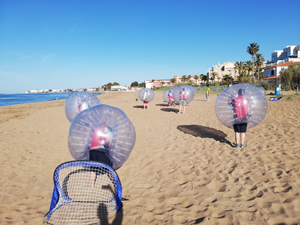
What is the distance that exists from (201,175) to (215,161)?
Answer: 937 mm

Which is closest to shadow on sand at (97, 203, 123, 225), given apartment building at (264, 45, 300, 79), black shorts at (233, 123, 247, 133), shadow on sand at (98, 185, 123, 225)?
shadow on sand at (98, 185, 123, 225)

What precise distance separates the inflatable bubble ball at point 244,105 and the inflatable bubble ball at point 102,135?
337cm

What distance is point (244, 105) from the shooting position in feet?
16.9

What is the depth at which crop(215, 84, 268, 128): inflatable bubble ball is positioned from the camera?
5176 mm

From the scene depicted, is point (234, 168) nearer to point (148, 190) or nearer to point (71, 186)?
point (148, 190)

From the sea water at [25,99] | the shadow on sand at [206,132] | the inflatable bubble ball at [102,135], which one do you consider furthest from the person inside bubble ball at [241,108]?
the sea water at [25,99]

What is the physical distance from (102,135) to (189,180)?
7.31ft

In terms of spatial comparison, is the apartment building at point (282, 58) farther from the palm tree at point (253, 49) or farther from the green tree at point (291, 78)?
the green tree at point (291, 78)

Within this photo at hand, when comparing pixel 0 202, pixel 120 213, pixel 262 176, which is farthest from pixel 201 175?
pixel 0 202

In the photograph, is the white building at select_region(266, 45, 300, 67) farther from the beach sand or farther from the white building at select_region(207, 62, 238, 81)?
the beach sand

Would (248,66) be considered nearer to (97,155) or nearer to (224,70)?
(224,70)

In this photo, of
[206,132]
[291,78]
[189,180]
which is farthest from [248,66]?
[189,180]

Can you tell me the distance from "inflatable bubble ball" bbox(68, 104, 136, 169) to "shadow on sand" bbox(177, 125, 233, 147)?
458 cm

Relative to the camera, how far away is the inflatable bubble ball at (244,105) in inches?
204
